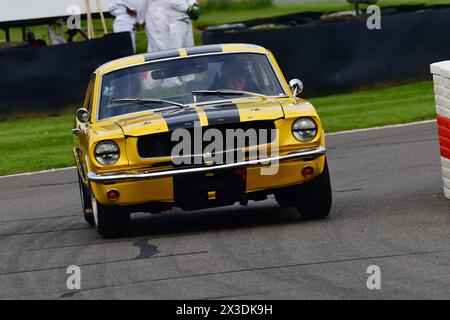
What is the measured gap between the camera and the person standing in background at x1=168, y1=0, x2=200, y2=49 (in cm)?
2334

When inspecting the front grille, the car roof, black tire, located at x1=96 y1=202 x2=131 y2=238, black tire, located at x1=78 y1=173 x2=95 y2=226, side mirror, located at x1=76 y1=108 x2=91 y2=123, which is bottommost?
black tire, located at x1=78 y1=173 x2=95 y2=226

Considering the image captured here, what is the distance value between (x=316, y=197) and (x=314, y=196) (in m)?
0.02

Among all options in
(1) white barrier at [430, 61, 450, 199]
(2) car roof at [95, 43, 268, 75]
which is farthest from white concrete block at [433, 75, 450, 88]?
(2) car roof at [95, 43, 268, 75]

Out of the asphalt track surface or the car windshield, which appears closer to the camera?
the asphalt track surface

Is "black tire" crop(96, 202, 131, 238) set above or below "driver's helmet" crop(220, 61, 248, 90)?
below

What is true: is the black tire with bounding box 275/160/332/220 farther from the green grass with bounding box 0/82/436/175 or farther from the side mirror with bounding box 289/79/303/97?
the green grass with bounding box 0/82/436/175

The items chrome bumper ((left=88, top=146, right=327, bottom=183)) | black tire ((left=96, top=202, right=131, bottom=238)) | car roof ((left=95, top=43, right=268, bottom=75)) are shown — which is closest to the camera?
chrome bumper ((left=88, top=146, right=327, bottom=183))

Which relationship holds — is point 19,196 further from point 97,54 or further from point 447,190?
point 97,54

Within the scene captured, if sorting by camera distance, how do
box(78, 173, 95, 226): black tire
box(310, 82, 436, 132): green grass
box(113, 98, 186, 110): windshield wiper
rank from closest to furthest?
box(113, 98, 186, 110): windshield wiper → box(78, 173, 95, 226): black tire → box(310, 82, 436, 132): green grass

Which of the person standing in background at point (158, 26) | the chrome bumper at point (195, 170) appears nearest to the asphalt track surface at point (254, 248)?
the chrome bumper at point (195, 170)

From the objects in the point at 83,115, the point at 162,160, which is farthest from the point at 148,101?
the point at 162,160

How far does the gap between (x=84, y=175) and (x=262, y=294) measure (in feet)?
13.3

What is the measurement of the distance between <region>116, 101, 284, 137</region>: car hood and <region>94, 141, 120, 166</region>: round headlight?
143 millimetres

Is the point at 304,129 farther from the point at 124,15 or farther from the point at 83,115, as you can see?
the point at 124,15
